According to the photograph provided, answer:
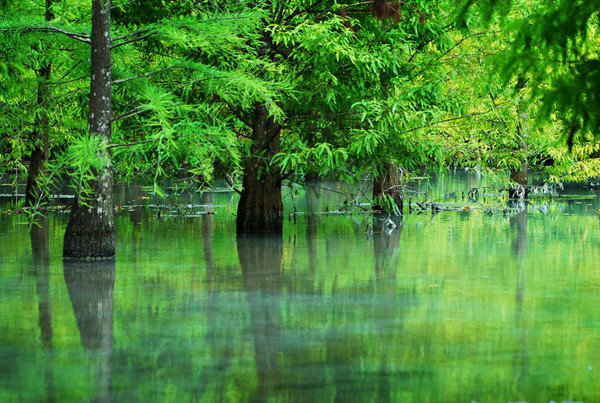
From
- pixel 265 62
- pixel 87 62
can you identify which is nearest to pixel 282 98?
Result: pixel 265 62

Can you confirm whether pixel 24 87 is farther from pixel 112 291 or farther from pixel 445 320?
pixel 445 320

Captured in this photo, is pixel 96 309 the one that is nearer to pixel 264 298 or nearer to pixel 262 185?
pixel 264 298

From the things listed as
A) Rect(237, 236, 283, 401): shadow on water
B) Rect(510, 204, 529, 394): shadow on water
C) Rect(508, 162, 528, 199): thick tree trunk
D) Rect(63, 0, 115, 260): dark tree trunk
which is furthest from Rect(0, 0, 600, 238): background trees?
Rect(508, 162, 528, 199): thick tree trunk

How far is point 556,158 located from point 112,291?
21152 mm

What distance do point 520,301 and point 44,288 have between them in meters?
6.26

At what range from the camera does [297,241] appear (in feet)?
63.5

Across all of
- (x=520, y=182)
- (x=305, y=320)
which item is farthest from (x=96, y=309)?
(x=520, y=182)

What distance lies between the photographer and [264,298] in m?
12.0

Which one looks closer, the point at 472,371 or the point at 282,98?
the point at 472,371

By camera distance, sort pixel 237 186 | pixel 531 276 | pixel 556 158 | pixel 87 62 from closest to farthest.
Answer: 1. pixel 531 276
2. pixel 87 62
3. pixel 237 186
4. pixel 556 158

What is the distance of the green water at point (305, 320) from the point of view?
757cm

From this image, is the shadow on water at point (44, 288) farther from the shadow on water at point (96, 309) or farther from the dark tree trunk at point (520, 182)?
the dark tree trunk at point (520, 182)

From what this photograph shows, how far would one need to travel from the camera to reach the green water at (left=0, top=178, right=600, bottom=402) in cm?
757

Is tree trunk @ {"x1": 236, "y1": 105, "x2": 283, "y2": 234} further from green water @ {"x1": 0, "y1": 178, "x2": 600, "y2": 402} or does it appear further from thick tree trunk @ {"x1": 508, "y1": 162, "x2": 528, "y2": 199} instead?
thick tree trunk @ {"x1": 508, "y1": 162, "x2": 528, "y2": 199}
